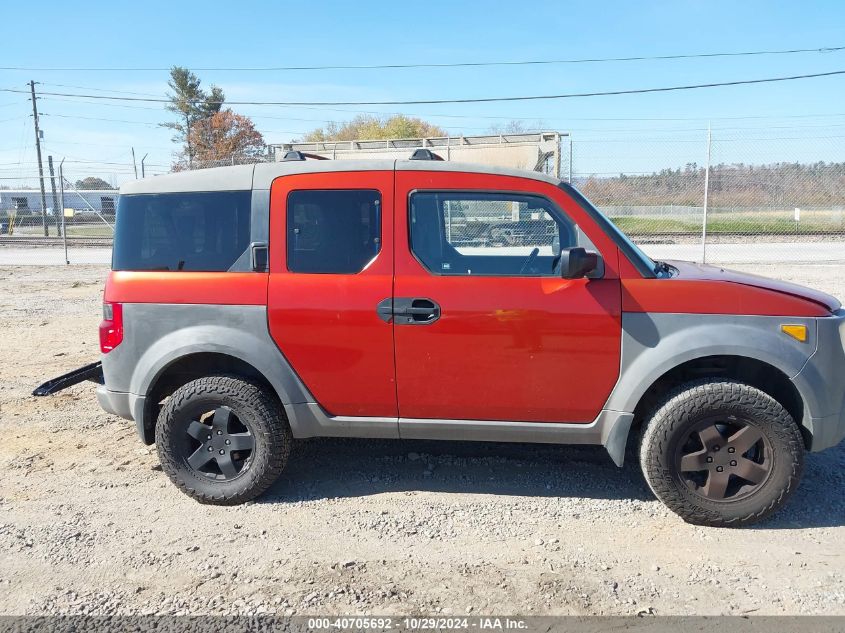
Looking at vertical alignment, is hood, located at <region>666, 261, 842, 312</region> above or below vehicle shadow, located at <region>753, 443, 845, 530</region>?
above

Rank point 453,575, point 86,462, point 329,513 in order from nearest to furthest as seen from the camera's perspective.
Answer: point 453,575
point 329,513
point 86,462

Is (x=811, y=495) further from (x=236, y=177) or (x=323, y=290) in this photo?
(x=236, y=177)

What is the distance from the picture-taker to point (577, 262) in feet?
10.9

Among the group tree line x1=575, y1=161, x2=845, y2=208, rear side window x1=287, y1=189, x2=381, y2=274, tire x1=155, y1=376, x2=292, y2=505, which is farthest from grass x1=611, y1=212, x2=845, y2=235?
tire x1=155, y1=376, x2=292, y2=505

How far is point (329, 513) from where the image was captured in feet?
12.2

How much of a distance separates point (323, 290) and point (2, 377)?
181 inches

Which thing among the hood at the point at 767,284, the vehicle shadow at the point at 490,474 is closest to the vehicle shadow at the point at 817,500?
the vehicle shadow at the point at 490,474

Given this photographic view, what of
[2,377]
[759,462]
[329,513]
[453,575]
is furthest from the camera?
[2,377]

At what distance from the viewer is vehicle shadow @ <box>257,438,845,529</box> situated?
12.6ft

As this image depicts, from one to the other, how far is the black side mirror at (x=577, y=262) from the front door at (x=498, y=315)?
102 millimetres

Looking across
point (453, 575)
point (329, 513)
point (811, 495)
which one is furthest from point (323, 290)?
point (811, 495)

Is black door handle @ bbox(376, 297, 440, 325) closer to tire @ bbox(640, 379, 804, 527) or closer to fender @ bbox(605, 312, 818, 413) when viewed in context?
fender @ bbox(605, 312, 818, 413)

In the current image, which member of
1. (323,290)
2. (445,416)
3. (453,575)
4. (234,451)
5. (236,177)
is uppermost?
(236,177)

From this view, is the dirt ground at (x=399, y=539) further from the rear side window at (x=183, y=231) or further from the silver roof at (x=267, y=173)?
the silver roof at (x=267, y=173)
